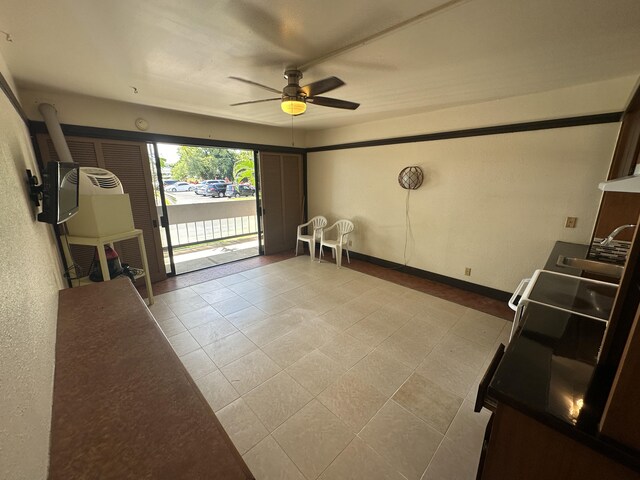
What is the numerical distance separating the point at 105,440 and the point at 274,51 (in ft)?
7.42

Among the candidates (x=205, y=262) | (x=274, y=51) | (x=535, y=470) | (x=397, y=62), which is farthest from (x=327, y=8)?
(x=205, y=262)

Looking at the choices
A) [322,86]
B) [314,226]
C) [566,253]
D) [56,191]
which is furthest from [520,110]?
[56,191]

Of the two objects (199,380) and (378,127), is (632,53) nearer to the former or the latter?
(378,127)

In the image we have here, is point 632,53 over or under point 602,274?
over

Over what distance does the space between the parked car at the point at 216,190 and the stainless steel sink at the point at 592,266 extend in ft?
33.4

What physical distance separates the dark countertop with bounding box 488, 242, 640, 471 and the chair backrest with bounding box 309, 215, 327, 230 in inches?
158

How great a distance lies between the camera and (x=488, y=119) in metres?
3.02

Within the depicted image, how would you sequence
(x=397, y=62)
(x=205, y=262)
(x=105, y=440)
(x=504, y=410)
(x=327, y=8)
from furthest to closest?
(x=205, y=262) < (x=397, y=62) < (x=327, y=8) < (x=504, y=410) < (x=105, y=440)

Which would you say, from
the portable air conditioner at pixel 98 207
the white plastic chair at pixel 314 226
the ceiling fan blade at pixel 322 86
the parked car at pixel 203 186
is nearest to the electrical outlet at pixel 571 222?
the ceiling fan blade at pixel 322 86

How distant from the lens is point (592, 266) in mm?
2051

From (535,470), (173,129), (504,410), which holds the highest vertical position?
(173,129)

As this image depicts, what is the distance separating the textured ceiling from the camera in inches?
53.3

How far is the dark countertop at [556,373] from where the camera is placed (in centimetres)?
73

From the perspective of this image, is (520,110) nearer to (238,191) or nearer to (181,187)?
(238,191)
